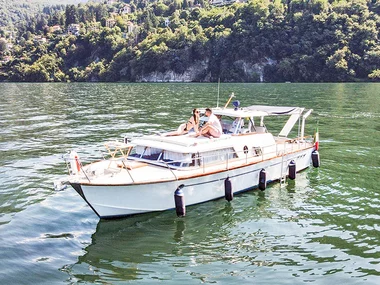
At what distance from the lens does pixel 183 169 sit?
15.3 m

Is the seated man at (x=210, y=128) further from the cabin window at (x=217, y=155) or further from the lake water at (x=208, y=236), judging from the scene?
the lake water at (x=208, y=236)

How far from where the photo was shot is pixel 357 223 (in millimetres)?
14352

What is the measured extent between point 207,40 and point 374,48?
5525 cm

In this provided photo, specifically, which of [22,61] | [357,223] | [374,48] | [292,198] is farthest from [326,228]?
[22,61]

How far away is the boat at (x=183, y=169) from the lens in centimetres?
1396

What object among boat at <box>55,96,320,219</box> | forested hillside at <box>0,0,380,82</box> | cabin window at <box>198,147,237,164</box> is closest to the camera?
boat at <box>55,96,320,219</box>

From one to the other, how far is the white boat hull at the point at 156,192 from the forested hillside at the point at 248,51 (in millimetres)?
114882

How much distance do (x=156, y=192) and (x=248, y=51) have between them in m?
138

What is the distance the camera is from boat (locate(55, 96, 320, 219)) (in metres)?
14.0

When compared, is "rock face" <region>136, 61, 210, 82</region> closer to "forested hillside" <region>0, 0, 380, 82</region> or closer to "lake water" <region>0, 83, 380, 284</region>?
"forested hillside" <region>0, 0, 380, 82</region>

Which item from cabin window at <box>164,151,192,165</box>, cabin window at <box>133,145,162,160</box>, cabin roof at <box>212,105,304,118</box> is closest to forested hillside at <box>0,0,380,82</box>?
cabin roof at <box>212,105,304,118</box>

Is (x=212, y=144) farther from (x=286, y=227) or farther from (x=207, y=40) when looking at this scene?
(x=207, y=40)

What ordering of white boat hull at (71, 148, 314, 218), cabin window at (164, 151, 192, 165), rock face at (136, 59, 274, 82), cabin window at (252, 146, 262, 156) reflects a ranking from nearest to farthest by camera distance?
white boat hull at (71, 148, 314, 218)
cabin window at (164, 151, 192, 165)
cabin window at (252, 146, 262, 156)
rock face at (136, 59, 274, 82)

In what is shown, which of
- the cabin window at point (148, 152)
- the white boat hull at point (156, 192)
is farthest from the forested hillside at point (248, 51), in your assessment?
the cabin window at point (148, 152)
